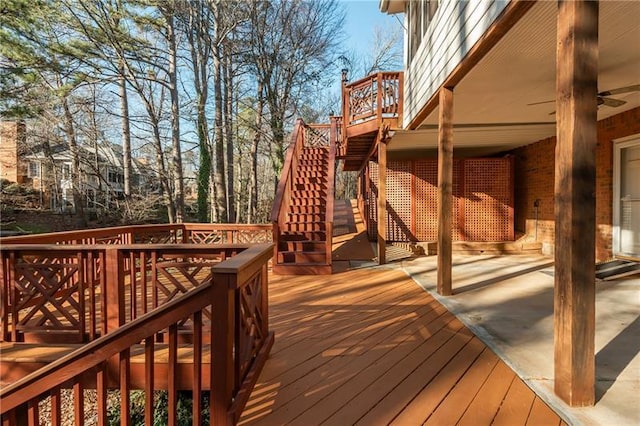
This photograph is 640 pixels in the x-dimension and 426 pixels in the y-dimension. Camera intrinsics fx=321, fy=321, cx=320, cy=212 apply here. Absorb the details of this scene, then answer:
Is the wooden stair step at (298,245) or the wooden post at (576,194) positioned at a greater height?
the wooden post at (576,194)

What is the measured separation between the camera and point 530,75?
3625 millimetres

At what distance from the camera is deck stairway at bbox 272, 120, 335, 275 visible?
5574 mm

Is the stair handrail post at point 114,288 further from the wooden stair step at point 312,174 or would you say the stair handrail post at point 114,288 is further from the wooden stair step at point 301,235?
the wooden stair step at point 312,174

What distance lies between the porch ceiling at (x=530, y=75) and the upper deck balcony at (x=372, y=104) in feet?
1.99

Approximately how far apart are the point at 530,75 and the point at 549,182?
4.61 meters

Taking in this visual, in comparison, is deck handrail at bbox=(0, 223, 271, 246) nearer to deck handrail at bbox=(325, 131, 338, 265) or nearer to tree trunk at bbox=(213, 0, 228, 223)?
deck handrail at bbox=(325, 131, 338, 265)

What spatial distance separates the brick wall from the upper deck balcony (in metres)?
3.60

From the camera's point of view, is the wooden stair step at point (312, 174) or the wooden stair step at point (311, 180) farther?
the wooden stair step at point (312, 174)

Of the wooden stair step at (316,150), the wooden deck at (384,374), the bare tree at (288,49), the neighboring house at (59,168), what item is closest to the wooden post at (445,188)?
the wooden deck at (384,374)

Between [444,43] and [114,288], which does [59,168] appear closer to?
[114,288]

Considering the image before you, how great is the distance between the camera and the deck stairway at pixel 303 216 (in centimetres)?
557

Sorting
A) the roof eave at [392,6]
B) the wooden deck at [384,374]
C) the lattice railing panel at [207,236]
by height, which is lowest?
the wooden deck at [384,374]

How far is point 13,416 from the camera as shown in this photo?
1540 mm

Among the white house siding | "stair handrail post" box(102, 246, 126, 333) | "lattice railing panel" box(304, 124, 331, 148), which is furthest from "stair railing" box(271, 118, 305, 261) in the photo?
"lattice railing panel" box(304, 124, 331, 148)
